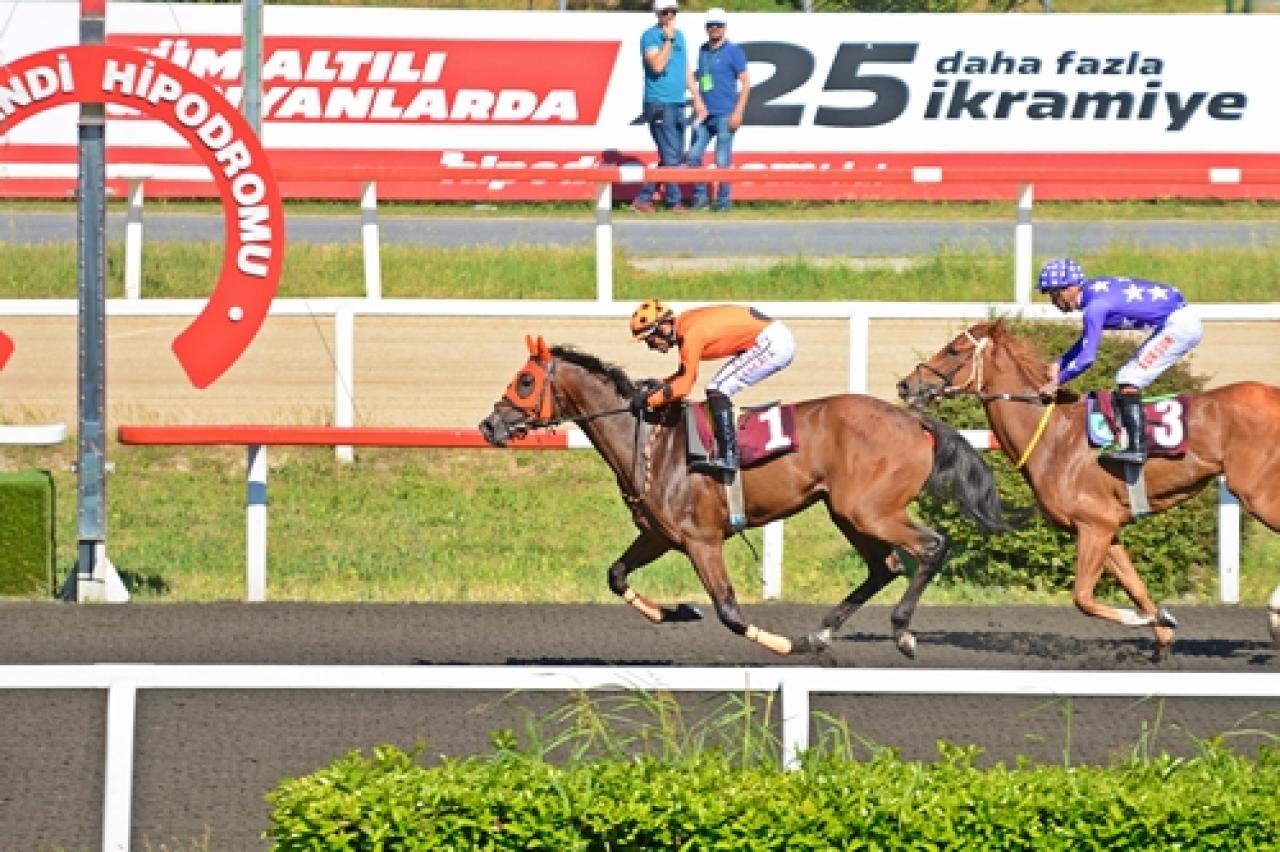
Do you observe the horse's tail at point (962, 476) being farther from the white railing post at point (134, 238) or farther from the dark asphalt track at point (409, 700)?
the white railing post at point (134, 238)

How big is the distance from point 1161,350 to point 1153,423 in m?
0.34

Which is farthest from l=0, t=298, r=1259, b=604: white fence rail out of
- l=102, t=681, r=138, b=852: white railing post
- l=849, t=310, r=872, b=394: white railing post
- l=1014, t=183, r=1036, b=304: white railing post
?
l=102, t=681, r=138, b=852: white railing post

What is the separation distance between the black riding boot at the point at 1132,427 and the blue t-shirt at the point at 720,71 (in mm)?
9720

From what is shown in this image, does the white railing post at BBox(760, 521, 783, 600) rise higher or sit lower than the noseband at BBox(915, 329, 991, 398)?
lower

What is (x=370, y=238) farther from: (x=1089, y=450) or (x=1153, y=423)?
(x=1153, y=423)

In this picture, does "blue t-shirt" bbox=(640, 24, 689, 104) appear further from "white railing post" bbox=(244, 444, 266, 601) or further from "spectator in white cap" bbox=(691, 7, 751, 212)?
"white railing post" bbox=(244, 444, 266, 601)

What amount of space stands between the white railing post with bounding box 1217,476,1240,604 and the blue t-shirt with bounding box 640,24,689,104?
363 inches

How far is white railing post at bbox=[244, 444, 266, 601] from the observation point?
400 inches

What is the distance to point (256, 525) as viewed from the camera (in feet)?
33.5

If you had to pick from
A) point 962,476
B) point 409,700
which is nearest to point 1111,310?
point 962,476

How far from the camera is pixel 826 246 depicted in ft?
59.1

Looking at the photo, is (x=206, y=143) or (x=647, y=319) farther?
(x=206, y=143)

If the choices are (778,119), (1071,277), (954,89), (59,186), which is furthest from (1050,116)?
(1071,277)

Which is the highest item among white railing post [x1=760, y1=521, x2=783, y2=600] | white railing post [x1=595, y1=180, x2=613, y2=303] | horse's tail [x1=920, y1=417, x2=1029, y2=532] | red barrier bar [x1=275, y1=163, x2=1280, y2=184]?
red barrier bar [x1=275, y1=163, x2=1280, y2=184]
